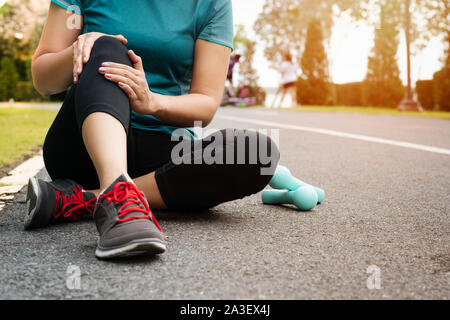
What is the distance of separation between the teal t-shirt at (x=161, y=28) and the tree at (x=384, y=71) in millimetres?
17752

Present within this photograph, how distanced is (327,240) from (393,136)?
4.62 meters

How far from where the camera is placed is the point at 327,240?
1747 mm

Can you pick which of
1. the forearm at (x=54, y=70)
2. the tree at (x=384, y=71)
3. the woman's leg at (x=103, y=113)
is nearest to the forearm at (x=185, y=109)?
the woman's leg at (x=103, y=113)

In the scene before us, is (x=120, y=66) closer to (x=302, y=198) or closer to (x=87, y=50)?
(x=87, y=50)

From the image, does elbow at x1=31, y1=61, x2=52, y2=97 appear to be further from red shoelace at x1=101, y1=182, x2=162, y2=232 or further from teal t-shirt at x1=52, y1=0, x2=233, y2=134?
red shoelace at x1=101, y1=182, x2=162, y2=232

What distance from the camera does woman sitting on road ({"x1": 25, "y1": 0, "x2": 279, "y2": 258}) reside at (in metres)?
Answer: 1.69

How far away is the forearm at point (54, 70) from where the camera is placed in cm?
189

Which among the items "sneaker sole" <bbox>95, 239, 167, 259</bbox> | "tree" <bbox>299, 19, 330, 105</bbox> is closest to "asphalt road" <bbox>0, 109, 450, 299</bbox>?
"sneaker sole" <bbox>95, 239, 167, 259</bbox>

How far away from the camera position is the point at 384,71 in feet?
62.6

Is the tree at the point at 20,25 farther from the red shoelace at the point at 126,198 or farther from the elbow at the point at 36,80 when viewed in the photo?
the red shoelace at the point at 126,198

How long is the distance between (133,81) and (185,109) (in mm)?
326

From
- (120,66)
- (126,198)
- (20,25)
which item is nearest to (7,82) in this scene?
(20,25)

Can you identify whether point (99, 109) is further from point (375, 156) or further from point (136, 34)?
point (375, 156)
